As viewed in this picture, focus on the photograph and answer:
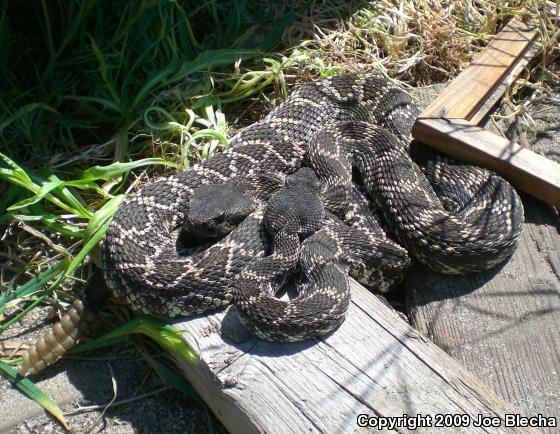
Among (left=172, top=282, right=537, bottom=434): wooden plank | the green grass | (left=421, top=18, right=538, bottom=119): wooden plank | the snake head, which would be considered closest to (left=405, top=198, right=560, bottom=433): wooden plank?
(left=172, top=282, right=537, bottom=434): wooden plank

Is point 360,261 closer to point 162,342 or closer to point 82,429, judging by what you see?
point 162,342

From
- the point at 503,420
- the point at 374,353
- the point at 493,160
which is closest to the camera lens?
the point at 503,420

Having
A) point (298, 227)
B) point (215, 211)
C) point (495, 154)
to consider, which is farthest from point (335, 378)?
point (495, 154)

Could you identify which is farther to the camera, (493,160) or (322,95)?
(322,95)

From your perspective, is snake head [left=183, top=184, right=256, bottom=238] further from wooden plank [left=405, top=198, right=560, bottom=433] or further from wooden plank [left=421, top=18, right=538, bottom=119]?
wooden plank [left=421, top=18, right=538, bottom=119]

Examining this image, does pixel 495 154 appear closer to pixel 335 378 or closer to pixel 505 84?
pixel 505 84

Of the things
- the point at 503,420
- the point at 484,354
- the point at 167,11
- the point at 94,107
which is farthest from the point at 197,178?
the point at 503,420

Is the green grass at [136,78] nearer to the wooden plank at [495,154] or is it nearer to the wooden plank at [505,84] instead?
the wooden plank at [505,84]
